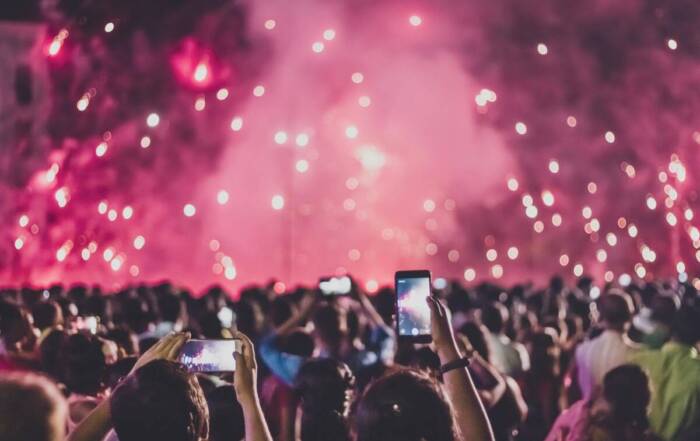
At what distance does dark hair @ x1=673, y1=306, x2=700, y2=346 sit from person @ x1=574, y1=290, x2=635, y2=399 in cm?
61

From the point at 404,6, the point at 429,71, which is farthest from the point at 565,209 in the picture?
the point at 404,6

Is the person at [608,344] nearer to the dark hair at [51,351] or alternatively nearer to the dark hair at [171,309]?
the dark hair at [51,351]

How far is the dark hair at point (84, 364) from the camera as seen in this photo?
4539 millimetres

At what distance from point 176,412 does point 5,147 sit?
2855cm

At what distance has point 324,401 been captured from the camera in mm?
4215

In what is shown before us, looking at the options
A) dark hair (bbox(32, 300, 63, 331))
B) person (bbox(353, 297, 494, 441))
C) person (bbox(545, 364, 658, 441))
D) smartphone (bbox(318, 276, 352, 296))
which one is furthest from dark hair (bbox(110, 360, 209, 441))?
dark hair (bbox(32, 300, 63, 331))

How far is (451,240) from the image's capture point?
1793 inches

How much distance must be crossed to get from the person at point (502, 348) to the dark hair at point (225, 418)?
387cm

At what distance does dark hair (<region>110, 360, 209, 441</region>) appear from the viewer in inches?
112

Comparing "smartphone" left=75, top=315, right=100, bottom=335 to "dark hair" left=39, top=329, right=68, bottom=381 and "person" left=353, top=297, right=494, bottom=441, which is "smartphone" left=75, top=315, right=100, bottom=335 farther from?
"person" left=353, top=297, right=494, bottom=441

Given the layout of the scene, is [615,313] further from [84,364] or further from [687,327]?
[84,364]

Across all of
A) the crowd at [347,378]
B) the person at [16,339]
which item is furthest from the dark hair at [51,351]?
the person at [16,339]

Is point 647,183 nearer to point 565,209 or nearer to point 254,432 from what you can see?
point 565,209

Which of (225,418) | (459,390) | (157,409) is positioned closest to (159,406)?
(157,409)
